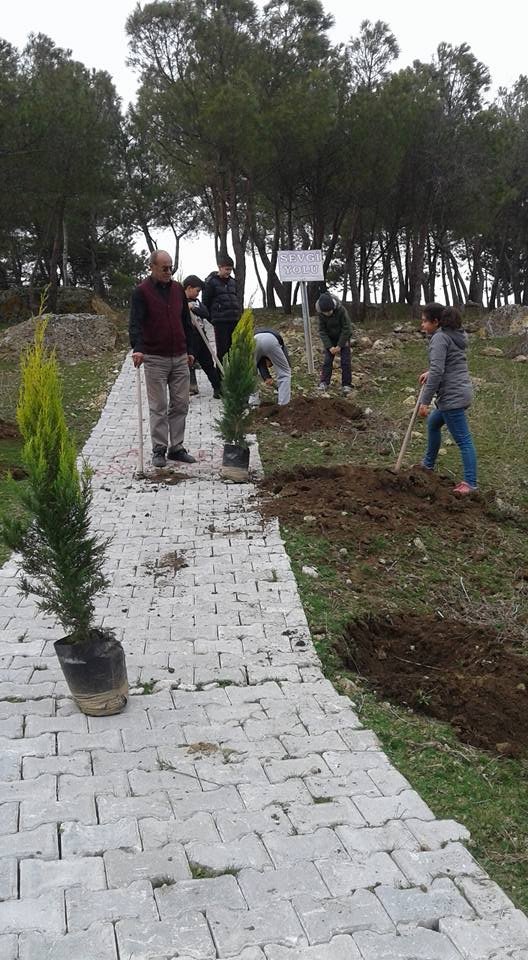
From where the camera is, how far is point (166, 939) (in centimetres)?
258

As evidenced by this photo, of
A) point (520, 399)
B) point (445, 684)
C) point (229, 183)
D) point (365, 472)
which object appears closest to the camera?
point (445, 684)

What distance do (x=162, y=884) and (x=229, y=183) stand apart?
1981cm

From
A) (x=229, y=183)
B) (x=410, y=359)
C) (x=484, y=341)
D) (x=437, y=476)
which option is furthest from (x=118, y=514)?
(x=229, y=183)

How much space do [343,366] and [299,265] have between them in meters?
2.05

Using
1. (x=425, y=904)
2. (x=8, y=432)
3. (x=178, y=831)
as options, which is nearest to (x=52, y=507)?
(x=178, y=831)

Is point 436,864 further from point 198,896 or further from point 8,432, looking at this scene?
point 8,432

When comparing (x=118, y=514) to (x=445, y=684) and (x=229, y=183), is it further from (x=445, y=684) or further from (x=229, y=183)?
(x=229, y=183)

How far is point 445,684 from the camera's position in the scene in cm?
441

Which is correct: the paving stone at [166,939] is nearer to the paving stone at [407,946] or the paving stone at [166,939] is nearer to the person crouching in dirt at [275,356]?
the paving stone at [407,946]

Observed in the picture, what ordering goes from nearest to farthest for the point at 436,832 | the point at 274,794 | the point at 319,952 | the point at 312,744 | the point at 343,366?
1. the point at 319,952
2. the point at 436,832
3. the point at 274,794
4. the point at 312,744
5. the point at 343,366

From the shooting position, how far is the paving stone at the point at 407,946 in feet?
8.30

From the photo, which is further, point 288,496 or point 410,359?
point 410,359

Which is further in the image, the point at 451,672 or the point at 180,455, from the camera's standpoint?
the point at 180,455

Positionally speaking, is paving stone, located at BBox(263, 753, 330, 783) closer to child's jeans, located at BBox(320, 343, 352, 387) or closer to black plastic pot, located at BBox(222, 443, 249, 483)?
black plastic pot, located at BBox(222, 443, 249, 483)
